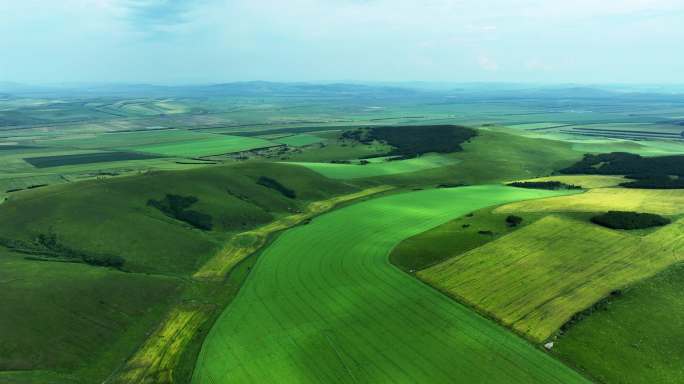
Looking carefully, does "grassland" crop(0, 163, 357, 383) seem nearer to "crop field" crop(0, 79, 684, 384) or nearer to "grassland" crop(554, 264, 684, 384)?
"crop field" crop(0, 79, 684, 384)

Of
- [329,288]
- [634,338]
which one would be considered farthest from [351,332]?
[634,338]

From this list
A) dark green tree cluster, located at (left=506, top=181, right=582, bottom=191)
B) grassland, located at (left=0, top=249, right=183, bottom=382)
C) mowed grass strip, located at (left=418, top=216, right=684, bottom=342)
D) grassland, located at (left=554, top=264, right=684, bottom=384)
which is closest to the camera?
grassland, located at (left=554, top=264, right=684, bottom=384)

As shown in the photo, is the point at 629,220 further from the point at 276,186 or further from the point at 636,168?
the point at 636,168

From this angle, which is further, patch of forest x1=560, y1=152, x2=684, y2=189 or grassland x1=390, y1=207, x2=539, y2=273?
patch of forest x1=560, y1=152, x2=684, y2=189

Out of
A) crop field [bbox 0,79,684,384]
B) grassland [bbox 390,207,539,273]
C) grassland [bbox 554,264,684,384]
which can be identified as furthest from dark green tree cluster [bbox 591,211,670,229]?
grassland [bbox 554,264,684,384]

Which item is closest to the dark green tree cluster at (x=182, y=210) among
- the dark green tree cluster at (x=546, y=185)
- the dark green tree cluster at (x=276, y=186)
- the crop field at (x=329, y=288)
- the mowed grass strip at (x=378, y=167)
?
the crop field at (x=329, y=288)
